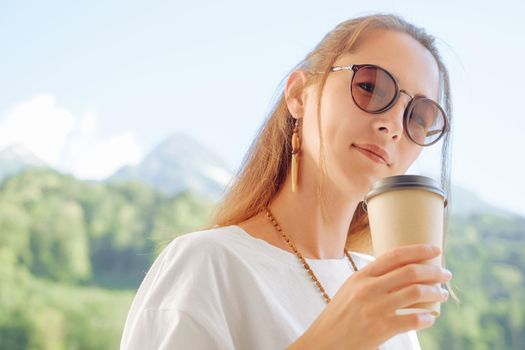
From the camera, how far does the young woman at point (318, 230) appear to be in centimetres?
83

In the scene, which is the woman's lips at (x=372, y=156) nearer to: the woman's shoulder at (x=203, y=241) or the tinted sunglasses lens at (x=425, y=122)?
the tinted sunglasses lens at (x=425, y=122)

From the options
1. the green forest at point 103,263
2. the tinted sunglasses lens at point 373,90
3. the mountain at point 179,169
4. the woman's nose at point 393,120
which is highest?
the tinted sunglasses lens at point 373,90

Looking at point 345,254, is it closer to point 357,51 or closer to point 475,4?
point 357,51

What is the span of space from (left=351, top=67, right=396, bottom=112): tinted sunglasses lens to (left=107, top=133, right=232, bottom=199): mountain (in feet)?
41.6

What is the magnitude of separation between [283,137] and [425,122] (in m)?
0.29

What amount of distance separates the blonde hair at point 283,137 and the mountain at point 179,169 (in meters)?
12.4

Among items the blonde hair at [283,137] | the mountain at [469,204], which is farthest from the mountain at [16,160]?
the blonde hair at [283,137]

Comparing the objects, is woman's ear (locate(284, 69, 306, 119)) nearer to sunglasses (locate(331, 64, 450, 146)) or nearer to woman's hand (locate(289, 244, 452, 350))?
sunglasses (locate(331, 64, 450, 146))

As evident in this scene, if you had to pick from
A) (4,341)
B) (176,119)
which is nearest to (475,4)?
(176,119)

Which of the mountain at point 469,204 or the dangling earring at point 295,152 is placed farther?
the mountain at point 469,204

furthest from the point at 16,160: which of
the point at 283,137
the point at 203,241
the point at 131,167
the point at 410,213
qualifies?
the point at 410,213

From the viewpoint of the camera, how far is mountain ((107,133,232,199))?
14375 millimetres

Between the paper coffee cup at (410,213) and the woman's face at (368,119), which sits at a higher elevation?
the woman's face at (368,119)

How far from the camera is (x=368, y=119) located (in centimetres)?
112
